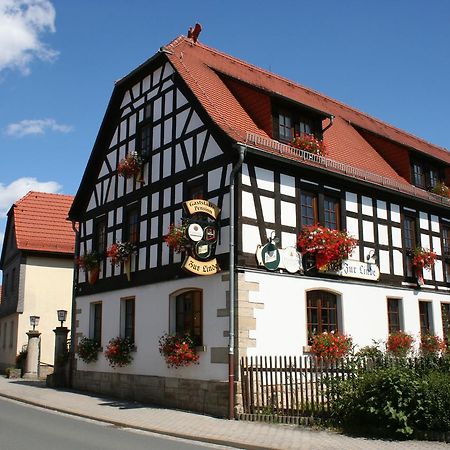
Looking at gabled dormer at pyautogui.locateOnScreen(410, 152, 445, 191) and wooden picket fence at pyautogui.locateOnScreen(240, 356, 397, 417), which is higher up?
gabled dormer at pyautogui.locateOnScreen(410, 152, 445, 191)

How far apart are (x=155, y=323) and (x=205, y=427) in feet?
16.3

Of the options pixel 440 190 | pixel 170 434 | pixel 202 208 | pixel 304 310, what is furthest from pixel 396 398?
pixel 440 190

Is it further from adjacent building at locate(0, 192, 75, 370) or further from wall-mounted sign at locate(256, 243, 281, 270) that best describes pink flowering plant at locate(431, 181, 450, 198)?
adjacent building at locate(0, 192, 75, 370)

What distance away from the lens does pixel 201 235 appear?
46.9 ft

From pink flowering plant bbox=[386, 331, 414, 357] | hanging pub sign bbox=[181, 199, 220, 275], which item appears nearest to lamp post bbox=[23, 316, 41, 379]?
hanging pub sign bbox=[181, 199, 220, 275]

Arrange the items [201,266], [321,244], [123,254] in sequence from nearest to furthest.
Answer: [201,266], [321,244], [123,254]

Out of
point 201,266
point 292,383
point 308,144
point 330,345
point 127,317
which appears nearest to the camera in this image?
point 292,383

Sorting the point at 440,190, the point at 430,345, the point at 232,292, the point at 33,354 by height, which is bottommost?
the point at 33,354

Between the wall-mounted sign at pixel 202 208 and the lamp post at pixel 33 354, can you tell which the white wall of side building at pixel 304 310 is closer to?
the wall-mounted sign at pixel 202 208

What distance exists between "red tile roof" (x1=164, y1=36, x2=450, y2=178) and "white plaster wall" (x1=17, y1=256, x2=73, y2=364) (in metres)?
14.6

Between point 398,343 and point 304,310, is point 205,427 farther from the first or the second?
point 398,343

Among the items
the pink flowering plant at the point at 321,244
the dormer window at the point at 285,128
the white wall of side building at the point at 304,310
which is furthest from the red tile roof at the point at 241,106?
the white wall of side building at the point at 304,310

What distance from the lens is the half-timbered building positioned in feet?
47.4

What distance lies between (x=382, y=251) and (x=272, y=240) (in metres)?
4.86
